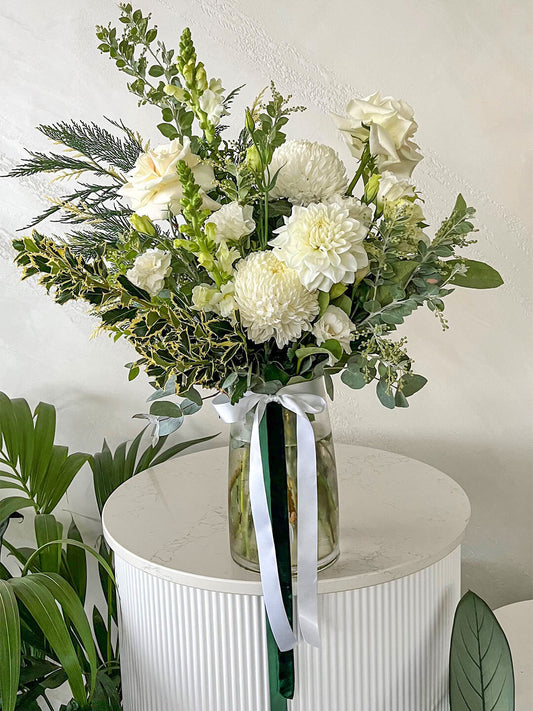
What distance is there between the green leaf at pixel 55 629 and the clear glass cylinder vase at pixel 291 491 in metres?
0.26

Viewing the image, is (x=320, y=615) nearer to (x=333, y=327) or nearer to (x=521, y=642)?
(x=333, y=327)

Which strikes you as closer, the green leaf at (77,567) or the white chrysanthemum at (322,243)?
the white chrysanthemum at (322,243)

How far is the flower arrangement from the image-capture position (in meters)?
0.84

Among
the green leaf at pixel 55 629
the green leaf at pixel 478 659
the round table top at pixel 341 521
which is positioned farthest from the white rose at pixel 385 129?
the green leaf at pixel 55 629

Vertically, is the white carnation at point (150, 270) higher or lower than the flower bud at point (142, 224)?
lower

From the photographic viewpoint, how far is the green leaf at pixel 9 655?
101 cm

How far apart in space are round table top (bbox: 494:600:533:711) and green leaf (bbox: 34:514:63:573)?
33.2 inches

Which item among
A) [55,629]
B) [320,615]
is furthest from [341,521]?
[55,629]

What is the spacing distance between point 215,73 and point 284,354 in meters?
0.75

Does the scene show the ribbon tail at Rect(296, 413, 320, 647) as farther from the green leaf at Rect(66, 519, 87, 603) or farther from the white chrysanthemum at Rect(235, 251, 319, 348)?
the green leaf at Rect(66, 519, 87, 603)

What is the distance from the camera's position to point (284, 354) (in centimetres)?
97

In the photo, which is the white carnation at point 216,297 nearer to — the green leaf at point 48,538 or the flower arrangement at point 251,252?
the flower arrangement at point 251,252

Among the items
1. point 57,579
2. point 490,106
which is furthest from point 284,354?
point 490,106

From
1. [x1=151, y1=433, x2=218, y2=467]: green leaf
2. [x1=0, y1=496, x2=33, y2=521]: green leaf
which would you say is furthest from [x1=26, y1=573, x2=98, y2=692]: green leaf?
[x1=151, y1=433, x2=218, y2=467]: green leaf
